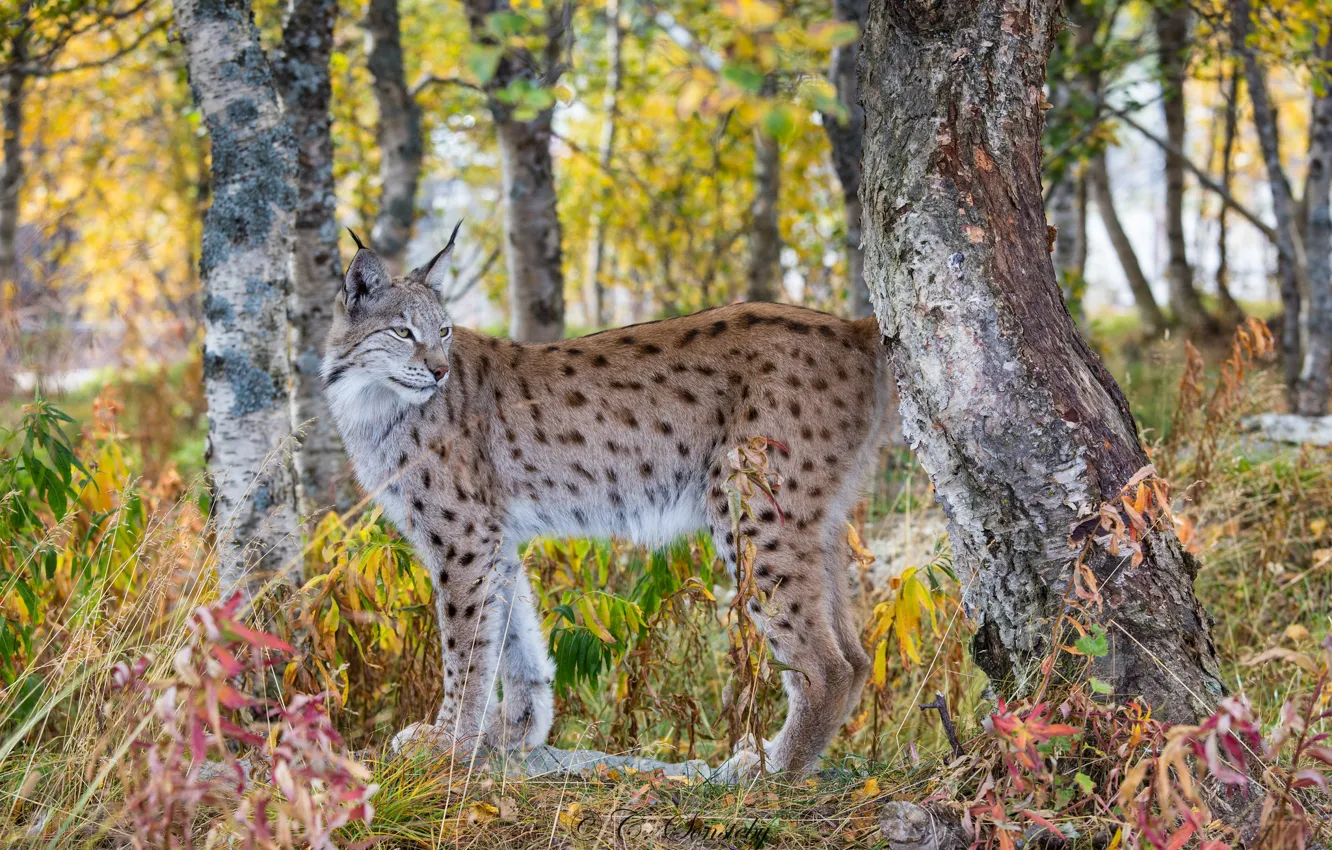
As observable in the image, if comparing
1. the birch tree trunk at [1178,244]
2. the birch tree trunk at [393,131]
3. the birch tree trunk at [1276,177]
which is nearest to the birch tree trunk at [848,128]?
the birch tree trunk at [393,131]

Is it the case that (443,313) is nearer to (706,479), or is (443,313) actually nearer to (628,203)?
(706,479)

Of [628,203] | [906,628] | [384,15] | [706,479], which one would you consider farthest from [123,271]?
[906,628]

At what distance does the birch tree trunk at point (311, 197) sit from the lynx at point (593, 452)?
1784 millimetres

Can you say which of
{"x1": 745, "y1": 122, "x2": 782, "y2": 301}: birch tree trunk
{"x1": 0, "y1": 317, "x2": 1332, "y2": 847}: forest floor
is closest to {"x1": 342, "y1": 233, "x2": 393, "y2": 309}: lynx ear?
{"x1": 0, "y1": 317, "x2": 1332, "y2": 847}: forest floor

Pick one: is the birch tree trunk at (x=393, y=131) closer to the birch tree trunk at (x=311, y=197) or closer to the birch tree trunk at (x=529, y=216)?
the birch tree trunk at (x=529, y=216)

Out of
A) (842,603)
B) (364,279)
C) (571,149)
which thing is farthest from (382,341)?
(571,149)

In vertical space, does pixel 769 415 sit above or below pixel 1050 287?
below

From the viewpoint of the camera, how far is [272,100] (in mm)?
4547

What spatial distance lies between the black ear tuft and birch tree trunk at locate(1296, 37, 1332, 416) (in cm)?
730

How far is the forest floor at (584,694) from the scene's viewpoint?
2672 millimetres

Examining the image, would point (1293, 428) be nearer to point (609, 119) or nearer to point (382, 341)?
point (382, 341)

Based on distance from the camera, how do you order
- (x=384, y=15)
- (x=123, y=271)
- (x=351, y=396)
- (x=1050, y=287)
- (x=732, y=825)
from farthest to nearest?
1. (x=123, y=271)
2. (x=384, y=15)
3. (x=351, y=396)
4. (x=1050, y=287)
5. (x=732, y=825)

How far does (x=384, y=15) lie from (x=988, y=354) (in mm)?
5839

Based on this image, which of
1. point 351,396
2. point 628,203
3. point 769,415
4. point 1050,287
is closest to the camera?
point 1050,287
